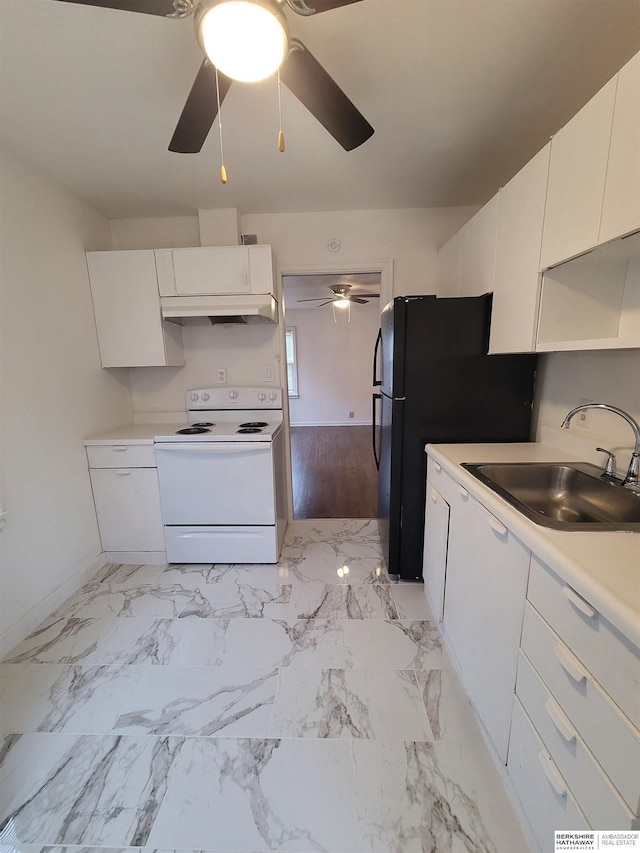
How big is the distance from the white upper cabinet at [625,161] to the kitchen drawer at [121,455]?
7.86ft

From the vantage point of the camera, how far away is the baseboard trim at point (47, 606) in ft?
5.26

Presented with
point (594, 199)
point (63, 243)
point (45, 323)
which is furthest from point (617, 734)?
point (63, 243)

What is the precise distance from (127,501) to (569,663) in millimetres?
2391

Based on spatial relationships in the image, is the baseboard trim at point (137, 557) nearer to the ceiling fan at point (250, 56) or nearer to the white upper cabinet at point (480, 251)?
the ceiling fan at point (250, 56)

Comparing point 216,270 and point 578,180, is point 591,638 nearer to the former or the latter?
point 578,180

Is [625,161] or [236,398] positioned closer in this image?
[625,161]

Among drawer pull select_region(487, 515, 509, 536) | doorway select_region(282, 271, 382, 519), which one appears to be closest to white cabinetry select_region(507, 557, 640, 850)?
drawer pull select_region(487, 515, 509, 536)

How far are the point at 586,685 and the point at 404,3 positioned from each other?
1927mm

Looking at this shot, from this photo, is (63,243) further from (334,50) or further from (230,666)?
(230,666)

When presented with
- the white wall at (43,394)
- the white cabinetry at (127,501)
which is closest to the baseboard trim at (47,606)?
the white wall at (43,394)

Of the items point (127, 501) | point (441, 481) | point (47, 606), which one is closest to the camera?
point (441, 481)

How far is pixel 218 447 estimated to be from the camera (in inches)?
82.4

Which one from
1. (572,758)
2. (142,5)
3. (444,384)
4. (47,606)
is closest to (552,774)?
(572,758)

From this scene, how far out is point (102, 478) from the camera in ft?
7.17
